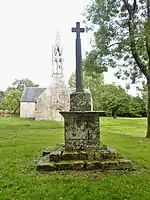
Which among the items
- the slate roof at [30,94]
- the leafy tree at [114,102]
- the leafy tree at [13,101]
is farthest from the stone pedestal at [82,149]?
the leafy tree at [13,101]

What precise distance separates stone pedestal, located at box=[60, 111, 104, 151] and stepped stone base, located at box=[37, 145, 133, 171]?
278 millimetres

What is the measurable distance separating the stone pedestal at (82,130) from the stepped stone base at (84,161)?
10.9 inches

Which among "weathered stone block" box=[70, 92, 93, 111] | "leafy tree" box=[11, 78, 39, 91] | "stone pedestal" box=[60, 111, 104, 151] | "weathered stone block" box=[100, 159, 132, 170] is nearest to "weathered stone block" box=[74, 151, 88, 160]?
"stone pedestal" box=[60, 111, 104, 151]

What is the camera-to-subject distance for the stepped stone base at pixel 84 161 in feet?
26.3

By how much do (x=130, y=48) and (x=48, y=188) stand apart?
1392 cm

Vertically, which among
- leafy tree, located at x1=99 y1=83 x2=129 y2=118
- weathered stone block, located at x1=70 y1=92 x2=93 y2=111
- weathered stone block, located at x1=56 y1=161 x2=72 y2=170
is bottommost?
weathered stone block, located at x1=56 y1=161 x2=72 y2=170

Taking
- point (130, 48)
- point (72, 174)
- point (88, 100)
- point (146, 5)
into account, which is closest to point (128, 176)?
point (72, 174)

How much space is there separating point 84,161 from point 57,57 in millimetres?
44657

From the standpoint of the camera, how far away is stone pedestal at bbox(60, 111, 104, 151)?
29.4 ft

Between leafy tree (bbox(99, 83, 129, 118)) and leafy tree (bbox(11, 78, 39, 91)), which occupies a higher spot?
leafy tree (bbox(11, 78, 39, 91))

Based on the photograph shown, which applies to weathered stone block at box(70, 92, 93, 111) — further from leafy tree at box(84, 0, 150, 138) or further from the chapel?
the chapel

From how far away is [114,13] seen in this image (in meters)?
18.8

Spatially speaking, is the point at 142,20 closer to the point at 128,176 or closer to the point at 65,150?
the point at 65,150

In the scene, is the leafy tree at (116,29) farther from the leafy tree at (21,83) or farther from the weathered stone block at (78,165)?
the leafy tree at (21,83)
